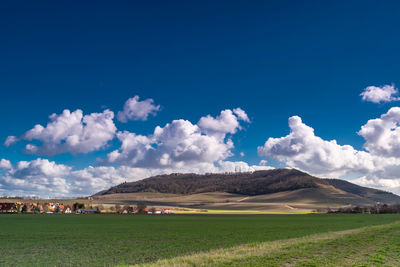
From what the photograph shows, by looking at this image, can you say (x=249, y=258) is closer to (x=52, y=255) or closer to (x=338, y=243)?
(x=338, y=243)

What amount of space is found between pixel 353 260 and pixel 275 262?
5350mm

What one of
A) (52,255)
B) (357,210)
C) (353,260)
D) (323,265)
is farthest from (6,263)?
(357,210)

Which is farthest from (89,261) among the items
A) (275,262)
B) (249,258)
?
(275,262)

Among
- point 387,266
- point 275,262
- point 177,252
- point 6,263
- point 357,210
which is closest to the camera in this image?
point 387,266

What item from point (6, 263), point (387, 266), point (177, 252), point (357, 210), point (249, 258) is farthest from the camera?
point (357, 210)

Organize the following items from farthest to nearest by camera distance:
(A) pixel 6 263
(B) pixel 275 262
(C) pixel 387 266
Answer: (A) pixel 6 263, (B) pixel 275 262, (C) pixel 387 266

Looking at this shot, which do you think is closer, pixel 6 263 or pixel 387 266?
pixel 387 266

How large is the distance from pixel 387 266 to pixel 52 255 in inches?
1129

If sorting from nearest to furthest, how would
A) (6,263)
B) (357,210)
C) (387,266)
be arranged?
(387,266) < (6,263) < (357,210)

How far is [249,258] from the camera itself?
2470 centimetres

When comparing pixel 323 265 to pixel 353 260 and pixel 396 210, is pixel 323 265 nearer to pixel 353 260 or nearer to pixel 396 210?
pixel 353 260

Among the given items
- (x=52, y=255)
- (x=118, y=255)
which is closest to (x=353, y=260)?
(x=118, y=255)

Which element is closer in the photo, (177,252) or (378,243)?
(378,243)

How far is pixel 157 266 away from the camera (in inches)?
916
